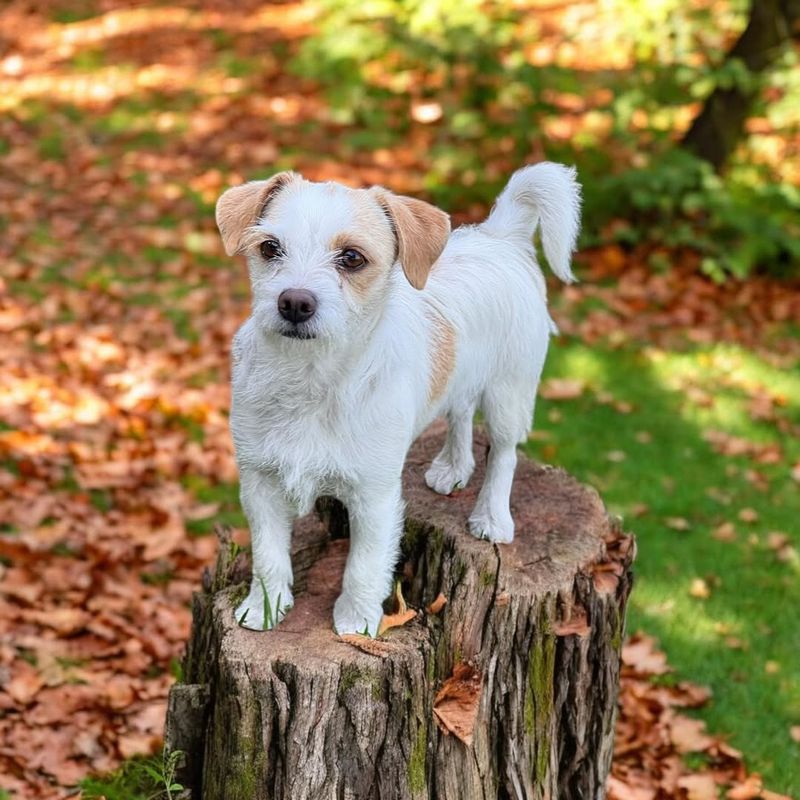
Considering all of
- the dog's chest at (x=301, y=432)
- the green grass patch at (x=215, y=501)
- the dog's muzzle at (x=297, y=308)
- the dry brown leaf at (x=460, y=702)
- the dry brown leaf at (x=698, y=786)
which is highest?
the dog's muzzle at (x=297, y=308)

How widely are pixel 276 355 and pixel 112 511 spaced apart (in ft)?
10.5

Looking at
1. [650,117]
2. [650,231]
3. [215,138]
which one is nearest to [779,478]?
[650,231]

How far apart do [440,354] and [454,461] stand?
2.48 feet

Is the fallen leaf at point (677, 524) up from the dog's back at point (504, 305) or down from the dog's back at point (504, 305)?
down

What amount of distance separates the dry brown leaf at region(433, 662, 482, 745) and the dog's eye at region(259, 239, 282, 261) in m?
1.36

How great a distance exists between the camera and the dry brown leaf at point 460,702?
10.1 feet

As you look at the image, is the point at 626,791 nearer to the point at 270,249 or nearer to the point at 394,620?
the point at 394,620

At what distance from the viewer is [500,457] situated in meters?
3.49

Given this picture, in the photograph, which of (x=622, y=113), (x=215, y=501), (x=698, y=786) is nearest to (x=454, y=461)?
(x=698, y=786)

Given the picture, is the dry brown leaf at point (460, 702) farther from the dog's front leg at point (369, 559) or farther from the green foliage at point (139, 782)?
the green foliage at point (139, 782)

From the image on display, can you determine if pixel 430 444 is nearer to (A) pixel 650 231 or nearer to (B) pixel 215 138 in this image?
(A) pixel 650 231

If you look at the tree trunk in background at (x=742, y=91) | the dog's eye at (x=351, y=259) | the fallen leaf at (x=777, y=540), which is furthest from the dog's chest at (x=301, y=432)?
the tree trunk in background at (x=742, y=91)

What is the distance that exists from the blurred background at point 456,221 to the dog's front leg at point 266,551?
25.6 inches

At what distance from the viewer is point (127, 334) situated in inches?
301
